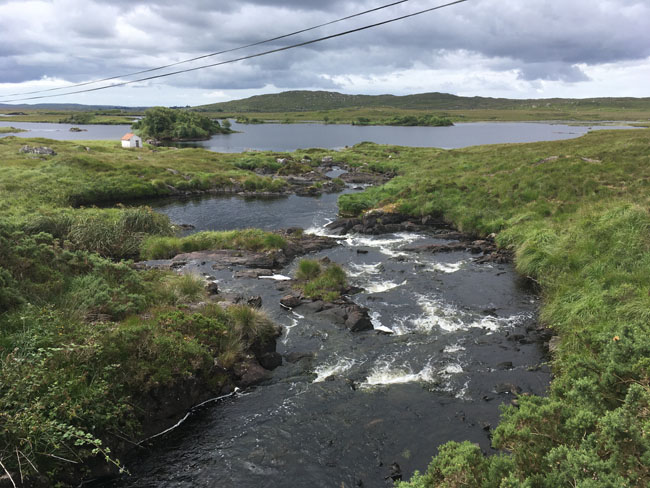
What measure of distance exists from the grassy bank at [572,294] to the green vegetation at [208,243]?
1758cm

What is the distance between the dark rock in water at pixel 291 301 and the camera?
24031 millimetres

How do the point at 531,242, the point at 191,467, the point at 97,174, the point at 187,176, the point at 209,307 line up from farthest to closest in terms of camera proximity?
the point at 187,176 → the point at 97,174 → the point at 531,242 → the point at 209,307 → the point at 191,467

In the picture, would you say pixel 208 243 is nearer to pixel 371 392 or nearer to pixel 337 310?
pixel 337 310

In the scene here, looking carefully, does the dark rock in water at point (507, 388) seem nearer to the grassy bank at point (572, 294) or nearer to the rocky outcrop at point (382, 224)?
the grassy bank at point (572, 294)

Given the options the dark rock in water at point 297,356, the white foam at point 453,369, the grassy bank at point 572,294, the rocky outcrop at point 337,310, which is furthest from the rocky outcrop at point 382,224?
the white foam at point 453,369

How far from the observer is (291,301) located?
79.3 ft

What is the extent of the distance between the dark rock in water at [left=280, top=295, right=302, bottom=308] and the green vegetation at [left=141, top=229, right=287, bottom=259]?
11056mm

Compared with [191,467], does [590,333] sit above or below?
above

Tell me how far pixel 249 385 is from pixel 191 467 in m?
4.48

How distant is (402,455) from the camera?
13039 mm

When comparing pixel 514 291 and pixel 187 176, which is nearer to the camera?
pixel 514 291

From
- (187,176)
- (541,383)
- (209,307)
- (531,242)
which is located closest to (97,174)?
(187,176)

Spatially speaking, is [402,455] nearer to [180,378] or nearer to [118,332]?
[180,378]

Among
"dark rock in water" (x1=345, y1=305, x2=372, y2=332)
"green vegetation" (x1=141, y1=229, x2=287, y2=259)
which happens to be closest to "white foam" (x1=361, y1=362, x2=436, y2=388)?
"dark rock in water" (x1=345, y1=305, x2=372, y2=332)
